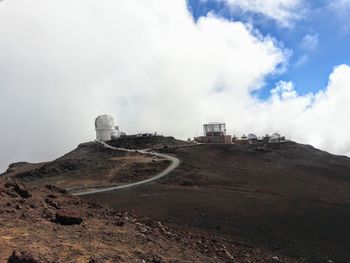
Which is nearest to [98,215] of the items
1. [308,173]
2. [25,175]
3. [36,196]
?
[36,196]

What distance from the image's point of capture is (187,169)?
49031mm

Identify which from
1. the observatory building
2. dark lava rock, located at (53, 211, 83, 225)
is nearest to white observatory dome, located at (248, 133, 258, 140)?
the observatory building

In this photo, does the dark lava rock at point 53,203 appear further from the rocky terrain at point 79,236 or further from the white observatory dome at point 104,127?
the white observatory dome at point 104,127

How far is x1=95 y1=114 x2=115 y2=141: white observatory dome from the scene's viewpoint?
80312mm

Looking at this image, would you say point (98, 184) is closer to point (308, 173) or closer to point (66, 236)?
point (308, 173)

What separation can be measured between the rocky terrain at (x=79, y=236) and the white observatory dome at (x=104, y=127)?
58644 mm

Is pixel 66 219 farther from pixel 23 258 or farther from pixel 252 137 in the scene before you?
pixel 252 137

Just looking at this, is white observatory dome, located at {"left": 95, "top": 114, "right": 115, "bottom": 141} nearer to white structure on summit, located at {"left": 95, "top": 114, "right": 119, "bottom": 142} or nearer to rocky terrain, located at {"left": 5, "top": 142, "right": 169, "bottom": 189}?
white structure on summit, located at {"left": 95, "top": 114, "right": 119, "bottom": 142}

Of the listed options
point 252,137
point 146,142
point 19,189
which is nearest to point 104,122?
point 146,142

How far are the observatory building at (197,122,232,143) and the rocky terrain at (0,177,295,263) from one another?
5248 centimetres

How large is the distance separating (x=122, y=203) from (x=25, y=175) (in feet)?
71.6

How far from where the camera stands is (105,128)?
80.8 m

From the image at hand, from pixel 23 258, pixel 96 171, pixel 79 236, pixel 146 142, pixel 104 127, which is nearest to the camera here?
pixel 23 258

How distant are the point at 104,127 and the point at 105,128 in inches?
9.0
